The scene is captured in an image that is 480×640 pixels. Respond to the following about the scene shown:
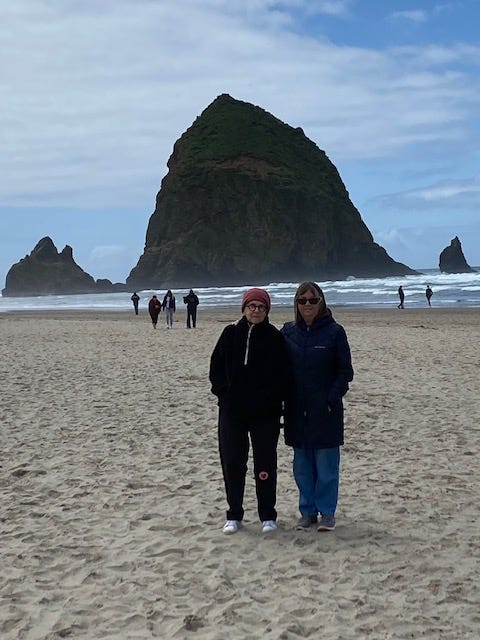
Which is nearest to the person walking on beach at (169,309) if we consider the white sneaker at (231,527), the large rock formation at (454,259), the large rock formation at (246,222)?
the white sneaker at (231,527)

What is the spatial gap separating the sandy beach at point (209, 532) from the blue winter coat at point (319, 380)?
0.72 metres

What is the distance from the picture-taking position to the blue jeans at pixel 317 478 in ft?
16.7

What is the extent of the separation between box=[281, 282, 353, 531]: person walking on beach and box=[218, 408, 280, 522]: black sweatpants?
0.16m

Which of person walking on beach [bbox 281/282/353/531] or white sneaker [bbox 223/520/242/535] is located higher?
person walking on beach [bbox 281/282/353/531]

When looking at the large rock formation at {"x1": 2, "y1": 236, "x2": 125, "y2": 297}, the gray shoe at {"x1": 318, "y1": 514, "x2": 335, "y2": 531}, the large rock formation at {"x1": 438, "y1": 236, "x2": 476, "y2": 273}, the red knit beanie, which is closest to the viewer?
the red knit beanie

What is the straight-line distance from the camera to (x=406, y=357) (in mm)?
15922

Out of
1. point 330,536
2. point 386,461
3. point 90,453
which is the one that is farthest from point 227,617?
point 90,453

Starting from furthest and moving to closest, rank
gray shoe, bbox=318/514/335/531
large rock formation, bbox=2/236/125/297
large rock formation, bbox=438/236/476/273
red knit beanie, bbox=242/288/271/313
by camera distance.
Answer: large rock formation, bbox=438/236/476/273 < large rock formation, bbox=2/236/125/297 < gray shoe, bbox=318/514/335/531 < red knit beanie, bbox=242/288/271/313

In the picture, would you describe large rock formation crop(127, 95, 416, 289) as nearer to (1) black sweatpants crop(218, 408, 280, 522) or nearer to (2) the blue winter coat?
(1) black sweatpants crop(218, 408, 280, 522)

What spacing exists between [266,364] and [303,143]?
5441 inches

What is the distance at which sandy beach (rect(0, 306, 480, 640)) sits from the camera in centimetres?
396

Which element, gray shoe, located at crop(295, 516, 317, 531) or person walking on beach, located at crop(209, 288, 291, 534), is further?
gray shoe, located at crop(295, 516, 317, 531)

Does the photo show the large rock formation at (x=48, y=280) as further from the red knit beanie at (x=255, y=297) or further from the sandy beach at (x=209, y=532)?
the red knit beanie at (x=255, y=297)

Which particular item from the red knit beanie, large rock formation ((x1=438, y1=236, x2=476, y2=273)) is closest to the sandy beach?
the red knit beanie
